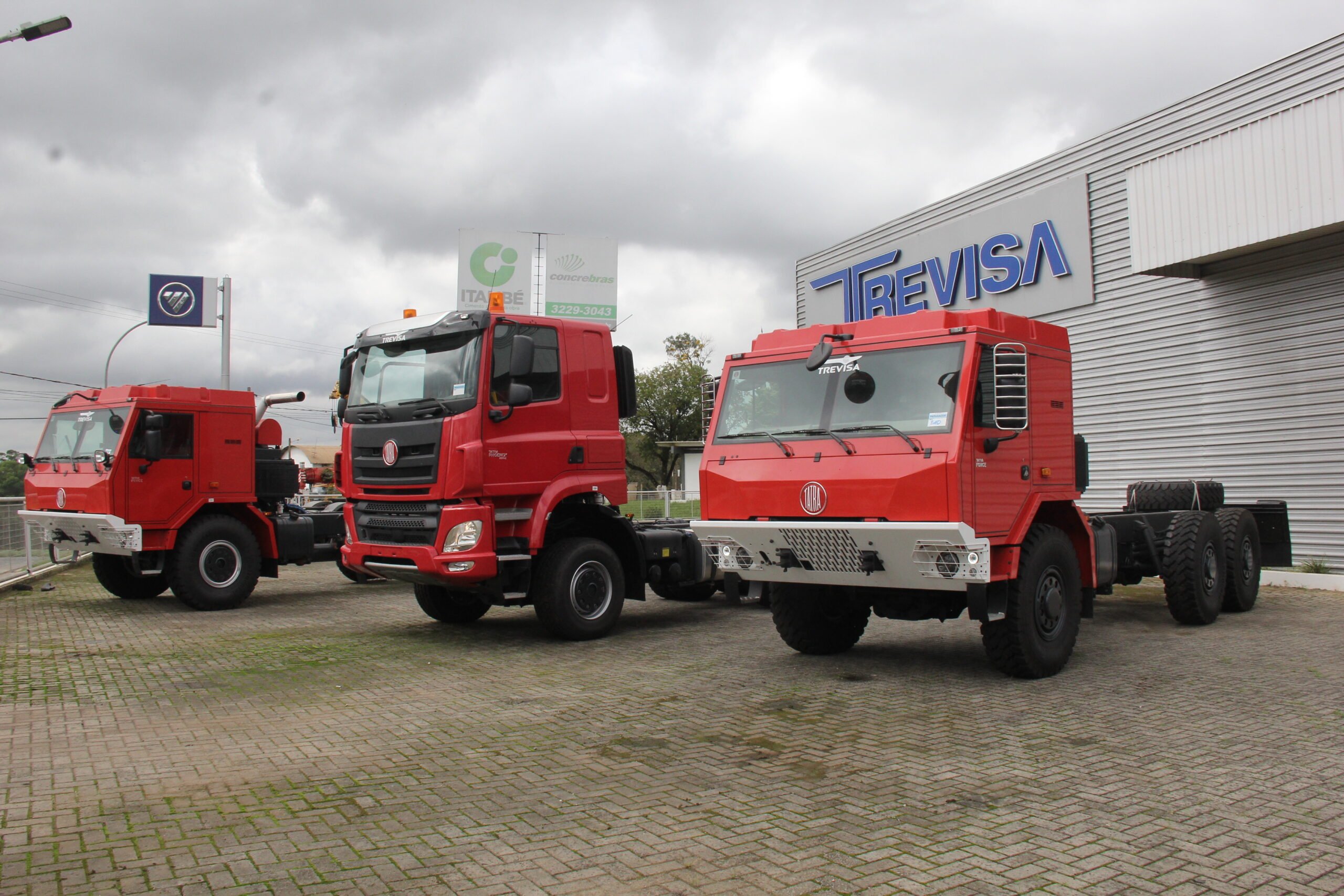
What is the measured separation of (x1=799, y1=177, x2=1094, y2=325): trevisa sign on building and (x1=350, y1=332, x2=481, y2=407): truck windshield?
878cm

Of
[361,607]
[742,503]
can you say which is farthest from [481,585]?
[361,607]

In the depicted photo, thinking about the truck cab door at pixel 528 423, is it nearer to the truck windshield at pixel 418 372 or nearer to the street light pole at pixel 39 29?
the truck windshield at pixel 418 372

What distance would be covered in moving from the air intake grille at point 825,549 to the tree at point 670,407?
47511 millimetres

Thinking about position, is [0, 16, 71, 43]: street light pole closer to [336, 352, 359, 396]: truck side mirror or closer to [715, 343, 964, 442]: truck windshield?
[336, 352, 359, 396]: truck side mirror

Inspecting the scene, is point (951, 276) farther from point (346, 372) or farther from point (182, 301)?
point (182, 301)

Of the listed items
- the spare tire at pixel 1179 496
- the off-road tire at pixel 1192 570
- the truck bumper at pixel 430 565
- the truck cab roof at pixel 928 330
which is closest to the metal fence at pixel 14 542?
the truck bumper at pixel 430 565

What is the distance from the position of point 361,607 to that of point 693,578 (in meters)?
4.74

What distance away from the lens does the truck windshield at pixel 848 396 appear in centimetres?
701

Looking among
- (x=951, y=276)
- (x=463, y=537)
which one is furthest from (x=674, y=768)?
(x=951, y=276)

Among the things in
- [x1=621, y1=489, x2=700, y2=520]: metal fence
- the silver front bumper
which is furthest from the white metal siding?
the silver front bumper

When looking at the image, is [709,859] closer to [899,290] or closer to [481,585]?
[481,585]

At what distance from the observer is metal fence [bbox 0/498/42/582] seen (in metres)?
15.5

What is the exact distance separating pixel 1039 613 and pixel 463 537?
4853 mm

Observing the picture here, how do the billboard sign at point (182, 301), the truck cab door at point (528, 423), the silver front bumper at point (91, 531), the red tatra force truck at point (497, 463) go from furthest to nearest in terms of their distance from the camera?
the billboard sign at point (182, 301) → the silver front bumper at point (91, 531) → the truck cab door at point (528, 423) → the red tatra force truck at point (497, 463)
